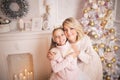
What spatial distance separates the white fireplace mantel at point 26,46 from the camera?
2.35 meters

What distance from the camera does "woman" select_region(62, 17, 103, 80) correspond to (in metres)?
1.88

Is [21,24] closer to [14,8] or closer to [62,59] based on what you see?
[14,8]

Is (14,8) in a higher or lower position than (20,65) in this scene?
higher

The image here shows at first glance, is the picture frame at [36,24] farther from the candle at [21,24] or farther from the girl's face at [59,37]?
the girl's face at [59,37]

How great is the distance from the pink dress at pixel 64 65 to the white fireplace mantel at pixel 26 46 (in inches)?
27.8

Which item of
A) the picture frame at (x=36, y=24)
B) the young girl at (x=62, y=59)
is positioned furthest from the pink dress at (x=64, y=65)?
the picture frame at (x=36, y=24)

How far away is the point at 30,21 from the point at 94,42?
3.68 feet

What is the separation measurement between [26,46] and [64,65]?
95cm

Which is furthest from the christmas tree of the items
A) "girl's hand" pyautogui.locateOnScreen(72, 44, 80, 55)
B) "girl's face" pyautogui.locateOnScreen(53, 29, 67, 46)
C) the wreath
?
the wreath

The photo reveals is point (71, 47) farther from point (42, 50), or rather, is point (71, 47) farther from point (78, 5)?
point (78, 5)

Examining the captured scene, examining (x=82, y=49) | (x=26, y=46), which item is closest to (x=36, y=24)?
(x=26, y=46)

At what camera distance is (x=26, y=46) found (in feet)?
8.02

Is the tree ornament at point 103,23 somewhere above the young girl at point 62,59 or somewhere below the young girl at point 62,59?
above

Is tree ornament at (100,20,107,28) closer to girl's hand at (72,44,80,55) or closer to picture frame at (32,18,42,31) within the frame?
girl's hand at (72,44,80,55)
